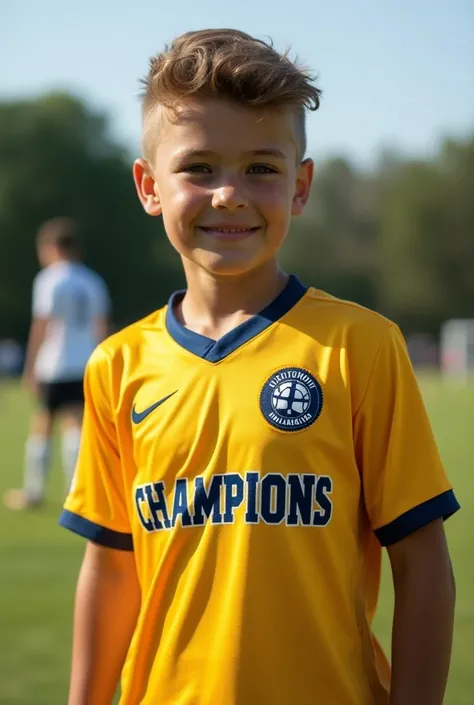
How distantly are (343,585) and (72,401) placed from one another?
7.45 meters

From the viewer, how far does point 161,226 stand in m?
53.6

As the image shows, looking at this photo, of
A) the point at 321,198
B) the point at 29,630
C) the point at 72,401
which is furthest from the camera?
the point at 321,198

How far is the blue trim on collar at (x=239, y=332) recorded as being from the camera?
2.12 m

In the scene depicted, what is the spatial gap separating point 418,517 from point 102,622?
0.67 m

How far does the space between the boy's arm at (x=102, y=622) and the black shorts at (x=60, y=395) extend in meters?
7.09

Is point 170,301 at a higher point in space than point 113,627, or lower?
higher

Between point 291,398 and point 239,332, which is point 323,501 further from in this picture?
point 239,332

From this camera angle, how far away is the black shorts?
9289 millimetres

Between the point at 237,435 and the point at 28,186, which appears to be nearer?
the point at 237,435

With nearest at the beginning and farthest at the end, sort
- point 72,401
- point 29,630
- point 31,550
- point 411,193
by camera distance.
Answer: point 29,630 → point 31,550 → point 72,401 → point 411,193

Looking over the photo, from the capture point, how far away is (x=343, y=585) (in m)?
1.99

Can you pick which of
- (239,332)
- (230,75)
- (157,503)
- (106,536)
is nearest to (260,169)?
(230,75)

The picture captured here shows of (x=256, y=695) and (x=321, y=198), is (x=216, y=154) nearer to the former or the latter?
(x=256, y=695)

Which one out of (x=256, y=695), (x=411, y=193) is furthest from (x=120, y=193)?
(x=256, y=695)
